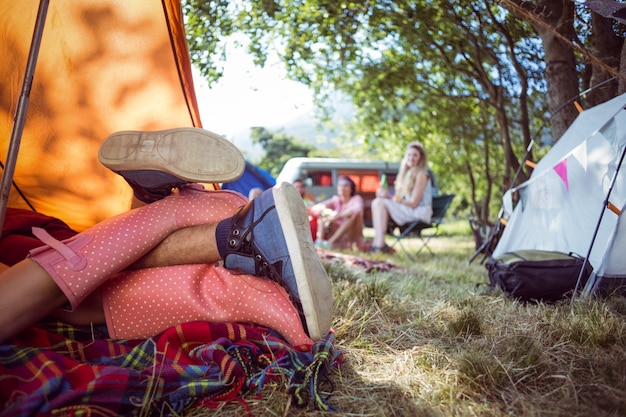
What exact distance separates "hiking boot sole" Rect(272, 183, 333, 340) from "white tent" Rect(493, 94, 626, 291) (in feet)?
4.81

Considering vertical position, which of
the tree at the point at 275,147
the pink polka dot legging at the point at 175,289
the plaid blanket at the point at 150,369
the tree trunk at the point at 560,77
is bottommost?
the tree at the point at 275,147

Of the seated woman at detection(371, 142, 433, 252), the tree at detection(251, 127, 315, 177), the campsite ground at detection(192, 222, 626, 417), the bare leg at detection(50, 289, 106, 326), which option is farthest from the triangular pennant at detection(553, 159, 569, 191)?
the tree at detection(251, 127, 315, 177)

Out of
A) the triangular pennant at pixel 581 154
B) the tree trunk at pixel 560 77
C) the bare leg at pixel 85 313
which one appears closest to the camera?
the bare leg at pixel 85 313

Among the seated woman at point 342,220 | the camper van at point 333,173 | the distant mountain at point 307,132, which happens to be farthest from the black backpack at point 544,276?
the camper van at point 333,173

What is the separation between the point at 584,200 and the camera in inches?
103

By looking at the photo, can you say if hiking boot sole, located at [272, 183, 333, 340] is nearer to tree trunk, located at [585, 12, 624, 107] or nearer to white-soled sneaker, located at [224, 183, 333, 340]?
white-soled sneaker, located at [224, 183, 333, 340]

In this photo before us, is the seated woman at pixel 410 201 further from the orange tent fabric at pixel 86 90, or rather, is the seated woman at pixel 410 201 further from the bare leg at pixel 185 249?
the bare leg at pixel 185 249

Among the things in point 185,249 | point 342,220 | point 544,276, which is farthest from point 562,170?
point 342,220

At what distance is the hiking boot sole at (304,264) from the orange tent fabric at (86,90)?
1.33 m

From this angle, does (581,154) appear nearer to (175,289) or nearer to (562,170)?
(562,170)

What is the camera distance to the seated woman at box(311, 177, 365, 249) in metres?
6.36

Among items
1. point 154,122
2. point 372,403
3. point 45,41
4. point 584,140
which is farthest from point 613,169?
point 45,41

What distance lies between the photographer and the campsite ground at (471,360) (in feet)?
3.79

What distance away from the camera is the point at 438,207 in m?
6.52
